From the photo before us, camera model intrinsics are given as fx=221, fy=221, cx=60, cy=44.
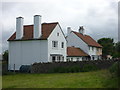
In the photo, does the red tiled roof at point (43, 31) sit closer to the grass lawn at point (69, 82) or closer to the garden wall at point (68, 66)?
the garden wall at point (68, 66)

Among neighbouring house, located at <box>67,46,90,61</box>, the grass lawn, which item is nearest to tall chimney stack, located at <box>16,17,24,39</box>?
neighbouring house, located at <box>67,46,90,61</box>

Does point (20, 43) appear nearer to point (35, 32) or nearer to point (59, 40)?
point (35, 32)

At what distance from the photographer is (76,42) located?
54844mm

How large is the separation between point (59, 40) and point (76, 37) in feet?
52.4

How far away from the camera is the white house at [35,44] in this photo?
3547cm

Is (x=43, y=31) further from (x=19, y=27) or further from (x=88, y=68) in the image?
(x=88, y=68)

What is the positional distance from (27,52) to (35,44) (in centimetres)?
195

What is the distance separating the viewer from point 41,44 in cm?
3544

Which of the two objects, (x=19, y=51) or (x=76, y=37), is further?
(x=76, y=37)

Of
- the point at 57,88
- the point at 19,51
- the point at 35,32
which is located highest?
the point at 35,32

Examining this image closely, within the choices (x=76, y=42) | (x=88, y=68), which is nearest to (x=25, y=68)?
(x=88, y=68)

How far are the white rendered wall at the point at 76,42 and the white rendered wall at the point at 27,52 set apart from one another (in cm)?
1992

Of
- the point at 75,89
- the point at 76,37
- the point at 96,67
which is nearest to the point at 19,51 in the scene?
the point at 96,67

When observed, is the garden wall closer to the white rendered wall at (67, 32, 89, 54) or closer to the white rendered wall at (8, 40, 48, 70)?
the white rendered wall at (8, 40, 48, 70)
